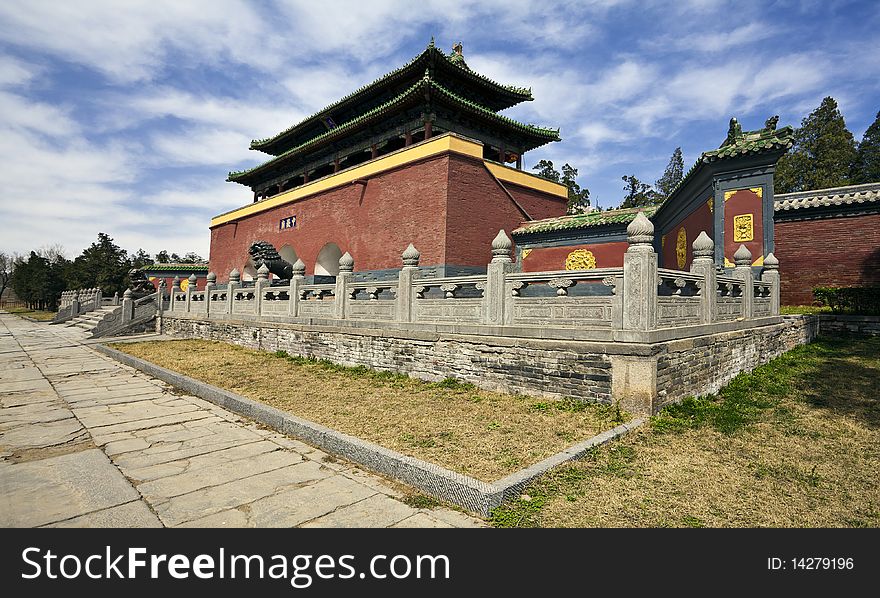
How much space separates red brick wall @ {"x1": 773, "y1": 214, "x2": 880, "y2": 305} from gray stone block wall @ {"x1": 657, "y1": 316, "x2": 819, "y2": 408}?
12.7 feet

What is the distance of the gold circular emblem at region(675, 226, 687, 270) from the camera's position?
36.1 feet

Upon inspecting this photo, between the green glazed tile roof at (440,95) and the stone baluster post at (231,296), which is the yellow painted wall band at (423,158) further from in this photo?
the stone baluster post at (231,296)

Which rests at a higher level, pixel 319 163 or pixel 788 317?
pixel 319 163

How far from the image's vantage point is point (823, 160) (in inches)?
1046

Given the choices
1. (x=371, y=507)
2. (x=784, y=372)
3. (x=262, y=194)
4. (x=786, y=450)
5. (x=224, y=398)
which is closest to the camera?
(x=371, y=507)

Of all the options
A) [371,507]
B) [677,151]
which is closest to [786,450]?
[371,507]

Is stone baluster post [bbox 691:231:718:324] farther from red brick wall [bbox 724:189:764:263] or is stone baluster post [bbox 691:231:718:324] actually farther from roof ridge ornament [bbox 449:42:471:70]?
roof ridge ornament [bbox 449:42:471:70]

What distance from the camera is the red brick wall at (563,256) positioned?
11.7 meters

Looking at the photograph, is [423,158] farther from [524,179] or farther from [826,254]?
[826,254]

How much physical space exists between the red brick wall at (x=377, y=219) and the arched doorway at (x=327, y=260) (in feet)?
0.63

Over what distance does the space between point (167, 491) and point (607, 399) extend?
4430 millimetres

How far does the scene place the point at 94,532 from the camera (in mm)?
2801

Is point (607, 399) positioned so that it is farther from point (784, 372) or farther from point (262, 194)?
point (262, 194)

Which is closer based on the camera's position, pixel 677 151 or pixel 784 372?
pixel 784 372
